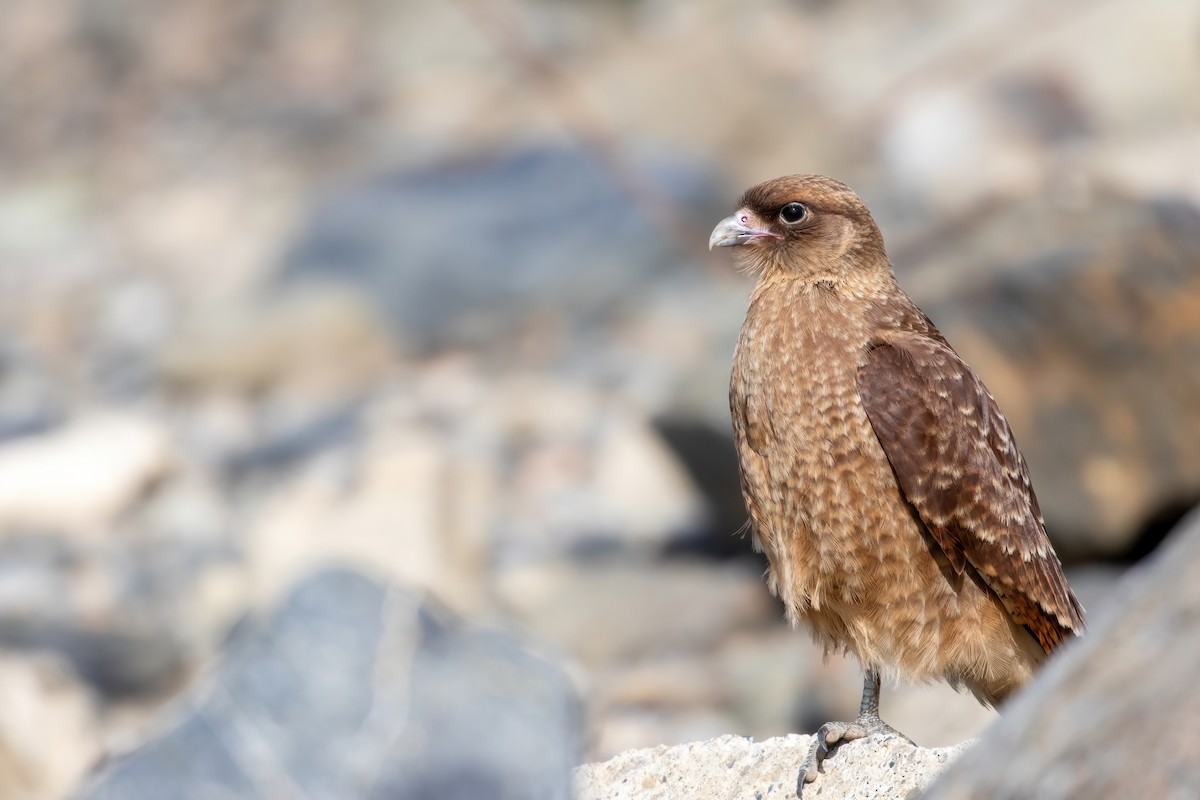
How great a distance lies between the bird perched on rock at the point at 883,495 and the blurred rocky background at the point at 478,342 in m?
1.28

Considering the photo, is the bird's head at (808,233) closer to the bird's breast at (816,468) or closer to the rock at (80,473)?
the bird's breast at (816,468)

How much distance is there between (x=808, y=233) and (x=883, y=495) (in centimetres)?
102

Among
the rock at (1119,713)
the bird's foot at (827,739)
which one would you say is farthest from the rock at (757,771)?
the rock at (1119,713)

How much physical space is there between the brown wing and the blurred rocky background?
168 cm

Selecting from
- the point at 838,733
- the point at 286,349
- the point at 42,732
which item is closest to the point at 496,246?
the point at 286,349

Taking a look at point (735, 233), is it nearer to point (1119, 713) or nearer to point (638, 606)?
point (1119, 713)

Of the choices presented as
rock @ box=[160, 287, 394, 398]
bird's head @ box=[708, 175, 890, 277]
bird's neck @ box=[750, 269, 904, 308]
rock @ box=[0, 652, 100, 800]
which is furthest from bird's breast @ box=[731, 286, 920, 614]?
rock @ box=[160, 287, 394, 398]

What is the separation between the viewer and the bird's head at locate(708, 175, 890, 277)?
19.0 feet

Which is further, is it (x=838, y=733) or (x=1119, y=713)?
(x=838, y=733)

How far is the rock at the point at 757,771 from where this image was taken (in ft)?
15.8

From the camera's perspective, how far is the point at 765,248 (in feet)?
19.4

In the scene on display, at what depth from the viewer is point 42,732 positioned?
9.70 metres

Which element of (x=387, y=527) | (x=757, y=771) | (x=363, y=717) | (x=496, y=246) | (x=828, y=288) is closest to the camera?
(x=757, y=771)

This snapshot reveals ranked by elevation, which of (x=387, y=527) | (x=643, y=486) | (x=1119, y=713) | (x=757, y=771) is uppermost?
(x=1119, y=713)
